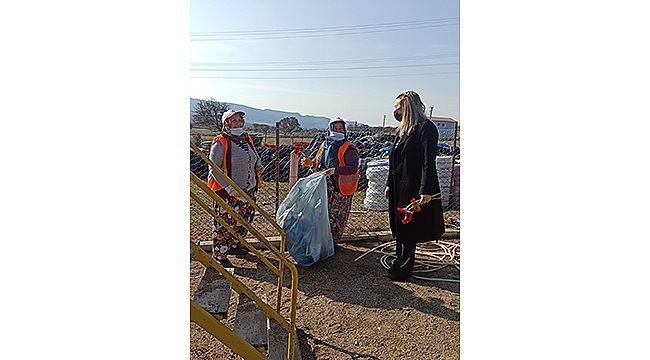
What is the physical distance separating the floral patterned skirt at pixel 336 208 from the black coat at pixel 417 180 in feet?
1.47

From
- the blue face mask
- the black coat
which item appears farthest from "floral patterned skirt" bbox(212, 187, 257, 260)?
the black coat

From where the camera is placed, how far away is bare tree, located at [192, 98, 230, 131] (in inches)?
58.4

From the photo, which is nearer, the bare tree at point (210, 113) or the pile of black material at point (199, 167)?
the bare tree at point (210, 113)

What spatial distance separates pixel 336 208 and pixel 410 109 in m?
0.84

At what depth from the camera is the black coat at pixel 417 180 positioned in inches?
71.9

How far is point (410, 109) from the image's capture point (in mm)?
1856

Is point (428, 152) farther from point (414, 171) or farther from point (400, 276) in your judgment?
point (400, 276)

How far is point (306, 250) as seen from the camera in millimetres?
2268

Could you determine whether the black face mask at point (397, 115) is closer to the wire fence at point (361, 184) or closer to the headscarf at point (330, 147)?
the headscarf at point (330, 147)

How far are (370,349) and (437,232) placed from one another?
0.64 m

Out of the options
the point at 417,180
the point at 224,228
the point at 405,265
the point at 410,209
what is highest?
the point at 417,180

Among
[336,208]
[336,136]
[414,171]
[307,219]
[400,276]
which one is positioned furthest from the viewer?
[336,208]

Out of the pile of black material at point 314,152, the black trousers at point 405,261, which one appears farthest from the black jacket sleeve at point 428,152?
the pile of black material at point 314,152

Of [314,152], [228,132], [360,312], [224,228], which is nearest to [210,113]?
[228,132]
